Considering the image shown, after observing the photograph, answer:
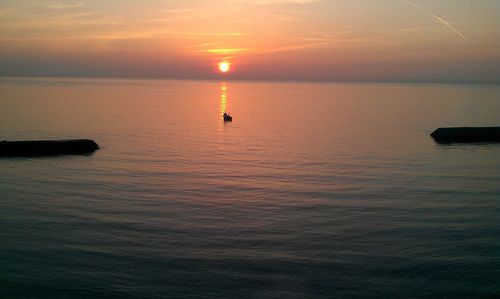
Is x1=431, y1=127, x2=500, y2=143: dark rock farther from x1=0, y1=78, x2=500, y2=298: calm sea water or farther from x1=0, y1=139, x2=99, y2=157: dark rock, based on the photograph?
x1=0, y1=139, x2=99, y2=157: dark rock

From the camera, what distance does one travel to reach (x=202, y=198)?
3170 centimetres

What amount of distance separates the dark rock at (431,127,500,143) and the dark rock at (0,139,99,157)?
1787 inches

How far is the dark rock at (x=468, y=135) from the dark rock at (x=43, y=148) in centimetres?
4538

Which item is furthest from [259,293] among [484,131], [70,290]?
[484,131]

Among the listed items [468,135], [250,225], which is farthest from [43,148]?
[468,135]

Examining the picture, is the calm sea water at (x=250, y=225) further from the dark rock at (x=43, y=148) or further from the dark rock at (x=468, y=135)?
the dark rock at (x=468, y=135)

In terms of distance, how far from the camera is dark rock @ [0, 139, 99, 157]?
4831cm

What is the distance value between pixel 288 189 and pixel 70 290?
65.3 feet

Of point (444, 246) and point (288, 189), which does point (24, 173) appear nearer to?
point (288, 189)

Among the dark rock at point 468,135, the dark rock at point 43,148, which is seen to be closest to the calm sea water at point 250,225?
the dark rock at point 43,148

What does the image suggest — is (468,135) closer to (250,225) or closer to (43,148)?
(250,225)

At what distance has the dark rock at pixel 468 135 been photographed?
219 feet

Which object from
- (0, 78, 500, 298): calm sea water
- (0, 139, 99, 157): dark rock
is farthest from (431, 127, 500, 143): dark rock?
(0, 139, 99, 157): dark rock

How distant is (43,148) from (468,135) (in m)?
53.4
